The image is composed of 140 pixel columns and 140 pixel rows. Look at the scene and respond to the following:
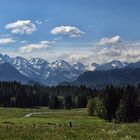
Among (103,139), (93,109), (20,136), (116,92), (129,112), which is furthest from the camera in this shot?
(93,109)

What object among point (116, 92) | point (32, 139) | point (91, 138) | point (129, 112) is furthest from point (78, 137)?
point (116, 92)

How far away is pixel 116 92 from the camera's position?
14012 cm

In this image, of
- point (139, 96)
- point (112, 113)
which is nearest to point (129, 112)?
point (112, 113)

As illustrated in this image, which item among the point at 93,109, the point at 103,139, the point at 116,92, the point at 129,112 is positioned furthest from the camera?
the point at 93,109

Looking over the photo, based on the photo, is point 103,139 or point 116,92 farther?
point 116,92

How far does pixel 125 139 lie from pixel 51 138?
409cm

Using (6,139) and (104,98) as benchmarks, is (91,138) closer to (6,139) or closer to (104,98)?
(6,139)

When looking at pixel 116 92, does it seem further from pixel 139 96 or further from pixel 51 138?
pixel 51 138

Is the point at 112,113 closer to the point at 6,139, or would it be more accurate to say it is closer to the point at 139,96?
the point at 139,96

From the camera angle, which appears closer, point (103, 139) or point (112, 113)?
point (103, 139)

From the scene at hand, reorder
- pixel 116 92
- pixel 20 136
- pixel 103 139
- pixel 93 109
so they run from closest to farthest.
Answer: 1. pixel 103 139
2. pixel 20 136
3. pixel 116 92
4. pixel 93 109

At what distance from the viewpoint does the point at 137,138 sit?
25219 mm

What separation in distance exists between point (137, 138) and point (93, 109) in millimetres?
126448

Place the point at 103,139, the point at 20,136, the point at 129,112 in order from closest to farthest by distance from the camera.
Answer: the point at 103,139 < the point at 20,136 < the point at 129,112
